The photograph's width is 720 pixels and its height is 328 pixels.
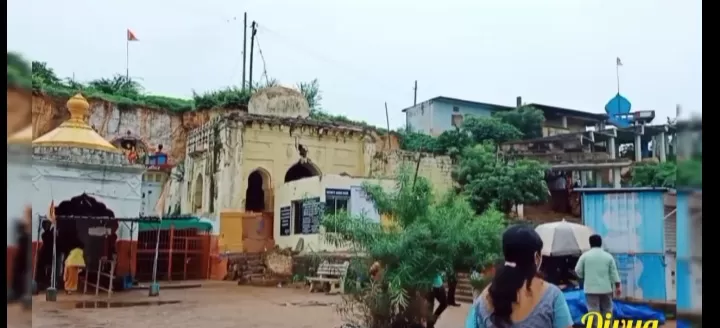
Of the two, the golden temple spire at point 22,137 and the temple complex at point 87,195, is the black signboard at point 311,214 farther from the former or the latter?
the golden temple spire at point 22,137

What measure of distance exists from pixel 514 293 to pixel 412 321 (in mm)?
5145

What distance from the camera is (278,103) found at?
22.9 meters

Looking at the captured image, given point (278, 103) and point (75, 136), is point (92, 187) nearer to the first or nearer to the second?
point (75, 136)

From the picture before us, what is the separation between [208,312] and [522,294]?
32.5ft

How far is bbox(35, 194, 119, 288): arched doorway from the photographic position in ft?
48.4

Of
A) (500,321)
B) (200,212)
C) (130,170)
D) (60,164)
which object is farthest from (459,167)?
(500,321)

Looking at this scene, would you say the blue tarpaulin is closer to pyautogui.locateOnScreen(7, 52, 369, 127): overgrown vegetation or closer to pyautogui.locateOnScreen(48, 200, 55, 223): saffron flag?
pyautogui.locateOnScreen(48, 200, 55, 223): saffron flag

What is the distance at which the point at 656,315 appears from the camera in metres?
8.81

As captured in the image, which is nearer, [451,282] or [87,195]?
[451,282]

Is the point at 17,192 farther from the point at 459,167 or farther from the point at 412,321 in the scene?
the point at 459,167

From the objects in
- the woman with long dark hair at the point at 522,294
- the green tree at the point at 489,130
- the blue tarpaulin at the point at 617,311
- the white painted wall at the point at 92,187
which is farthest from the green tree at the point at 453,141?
the woman with long dark hair at the point at 522,294

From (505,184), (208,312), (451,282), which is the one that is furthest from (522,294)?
(505,184)

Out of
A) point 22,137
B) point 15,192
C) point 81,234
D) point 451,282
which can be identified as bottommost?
point 451,282

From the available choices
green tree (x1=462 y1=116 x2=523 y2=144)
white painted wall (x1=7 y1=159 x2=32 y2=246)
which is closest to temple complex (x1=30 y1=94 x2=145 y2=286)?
white painted wall (x1=7 y1=159 x2=32 y2=246)
